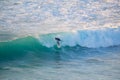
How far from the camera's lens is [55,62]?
11.4 meters

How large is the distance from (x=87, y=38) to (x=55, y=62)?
2.92m

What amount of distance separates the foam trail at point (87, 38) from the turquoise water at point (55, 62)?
0.28m

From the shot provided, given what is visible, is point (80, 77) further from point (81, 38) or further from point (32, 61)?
point (81, 38)

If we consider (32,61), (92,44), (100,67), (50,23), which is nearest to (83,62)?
(100,67)

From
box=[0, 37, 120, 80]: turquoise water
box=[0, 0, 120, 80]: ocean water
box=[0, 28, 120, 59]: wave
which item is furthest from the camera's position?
box=[0, 28, 120, 59]: wave

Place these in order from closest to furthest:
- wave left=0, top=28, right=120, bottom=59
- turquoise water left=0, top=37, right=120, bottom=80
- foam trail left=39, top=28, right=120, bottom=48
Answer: turquoise water left=0, top=37, right=120, bottom=80 < wave left=0, top=28, right=120, bottom=59 < foam trail left=39, top=28, right=120, bottom=48

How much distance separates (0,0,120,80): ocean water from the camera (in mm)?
10227

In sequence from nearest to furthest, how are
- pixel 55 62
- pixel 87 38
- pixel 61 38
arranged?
pixel 55 62
pixel 61 38
pixel 87 38

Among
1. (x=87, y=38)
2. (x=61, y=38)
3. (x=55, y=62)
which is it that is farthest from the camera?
(x=87, y=38)

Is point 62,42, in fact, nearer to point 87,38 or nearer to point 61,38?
point 61,38

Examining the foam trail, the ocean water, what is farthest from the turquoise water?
the foam trail

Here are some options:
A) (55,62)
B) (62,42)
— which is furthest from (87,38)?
(55,62)

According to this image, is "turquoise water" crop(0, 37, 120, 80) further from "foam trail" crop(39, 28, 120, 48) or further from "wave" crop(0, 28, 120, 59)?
"foam trail" crop(39, 28, 120, 48)

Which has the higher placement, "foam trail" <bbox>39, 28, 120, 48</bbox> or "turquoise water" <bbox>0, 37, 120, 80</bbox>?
"foam trail" <bbox>39, 28, 120, 48</bbox>
